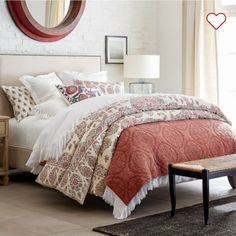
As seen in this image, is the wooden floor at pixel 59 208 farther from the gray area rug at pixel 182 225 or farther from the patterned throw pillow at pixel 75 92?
the patterned throw pillow at pixel 75 92

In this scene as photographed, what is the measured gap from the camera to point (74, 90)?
5.85 m

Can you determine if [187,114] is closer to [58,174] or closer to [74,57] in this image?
[58,174]

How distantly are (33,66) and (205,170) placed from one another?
111 inches

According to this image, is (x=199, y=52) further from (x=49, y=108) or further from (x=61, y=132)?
(x=61, y=132)

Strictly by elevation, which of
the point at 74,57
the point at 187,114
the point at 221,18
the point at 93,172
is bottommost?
the point at 93,172

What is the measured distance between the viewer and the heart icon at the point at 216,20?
707 centimetres

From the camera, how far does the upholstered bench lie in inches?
164

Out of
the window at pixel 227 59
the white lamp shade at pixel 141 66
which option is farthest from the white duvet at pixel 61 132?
the window at pixel 227 59

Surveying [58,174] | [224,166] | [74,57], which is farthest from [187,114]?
[74,57]

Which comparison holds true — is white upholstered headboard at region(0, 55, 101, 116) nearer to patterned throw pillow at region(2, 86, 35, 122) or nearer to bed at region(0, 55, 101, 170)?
bed at region(0, 55, 101, 170)

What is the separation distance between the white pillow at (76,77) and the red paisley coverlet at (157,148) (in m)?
1.73

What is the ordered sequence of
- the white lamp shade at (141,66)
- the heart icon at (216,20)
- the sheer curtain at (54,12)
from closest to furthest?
1. the sheer curtain at (54,12)
2. the white lamp shade at (141,66)
3. the heart icon at (216,20)

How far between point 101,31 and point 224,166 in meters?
3.37

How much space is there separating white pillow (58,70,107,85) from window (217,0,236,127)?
1465 millimetres
